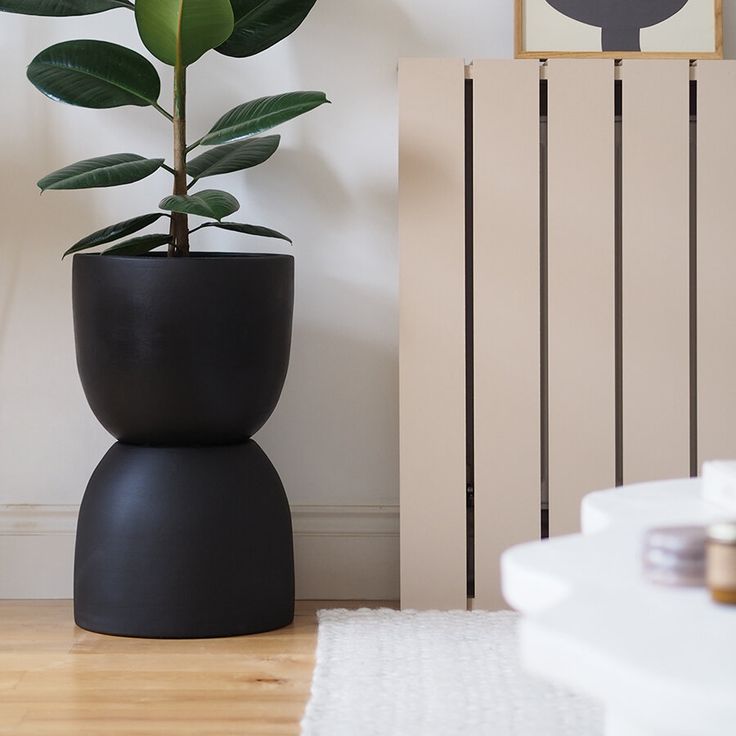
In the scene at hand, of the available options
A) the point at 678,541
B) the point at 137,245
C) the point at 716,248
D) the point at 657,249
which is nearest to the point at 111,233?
the point at 137,245

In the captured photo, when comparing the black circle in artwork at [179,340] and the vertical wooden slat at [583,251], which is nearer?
the black circle in artwork at [179,340]

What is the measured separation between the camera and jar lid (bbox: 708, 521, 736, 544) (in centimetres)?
86

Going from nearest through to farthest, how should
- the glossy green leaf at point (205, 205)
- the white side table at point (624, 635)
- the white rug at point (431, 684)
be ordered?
the white side table at point (624, 635), the white rug at point (431, 684), the glossy green leaf at point (205, 205)

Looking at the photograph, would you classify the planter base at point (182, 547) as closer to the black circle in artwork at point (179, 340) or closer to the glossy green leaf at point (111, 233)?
the black circle in artwork at point (179, 340)

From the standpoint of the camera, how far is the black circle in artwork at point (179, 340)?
2002 millimetres

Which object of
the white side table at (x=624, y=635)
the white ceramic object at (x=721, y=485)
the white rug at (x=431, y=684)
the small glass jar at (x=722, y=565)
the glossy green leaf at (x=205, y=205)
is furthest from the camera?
the glossy green leaf at (x=205, y=205)

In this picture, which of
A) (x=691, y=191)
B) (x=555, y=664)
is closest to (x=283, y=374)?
(x=691, y=191)

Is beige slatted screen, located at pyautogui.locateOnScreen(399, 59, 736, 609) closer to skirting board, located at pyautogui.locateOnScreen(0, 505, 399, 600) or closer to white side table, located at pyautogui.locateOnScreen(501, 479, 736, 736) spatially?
skirting board, located at pyautogui.locateOnScreen(0, 505, 399, 600)

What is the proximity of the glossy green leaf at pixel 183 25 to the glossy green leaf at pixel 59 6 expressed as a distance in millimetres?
134

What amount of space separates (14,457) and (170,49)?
97 cm

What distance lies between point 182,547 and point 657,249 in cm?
110

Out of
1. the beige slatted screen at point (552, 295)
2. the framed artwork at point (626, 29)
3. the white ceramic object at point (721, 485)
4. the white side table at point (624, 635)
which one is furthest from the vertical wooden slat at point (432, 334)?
the white side table at point (624, 635)

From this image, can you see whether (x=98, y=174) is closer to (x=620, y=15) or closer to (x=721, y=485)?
A: (x=620, y=15)

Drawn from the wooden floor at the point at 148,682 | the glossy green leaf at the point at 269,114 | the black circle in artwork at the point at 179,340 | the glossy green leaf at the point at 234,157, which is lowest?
the wooden floor at the point at 148,682
